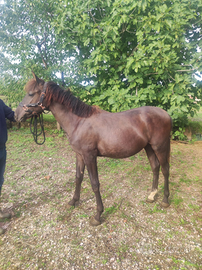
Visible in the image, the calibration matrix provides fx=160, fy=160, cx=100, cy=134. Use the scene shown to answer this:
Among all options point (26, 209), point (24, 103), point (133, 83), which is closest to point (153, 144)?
point (133, 83)

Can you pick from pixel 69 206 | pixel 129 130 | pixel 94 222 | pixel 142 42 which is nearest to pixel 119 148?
pixel 129 130

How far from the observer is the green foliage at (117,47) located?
3662mm

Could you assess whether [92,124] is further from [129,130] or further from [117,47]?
[117,47]

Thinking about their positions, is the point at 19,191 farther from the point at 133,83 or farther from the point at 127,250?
the point at 133,83

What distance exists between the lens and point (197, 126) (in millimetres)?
7980

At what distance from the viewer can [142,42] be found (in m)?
4.13

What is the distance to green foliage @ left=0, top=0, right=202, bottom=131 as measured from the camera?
3662 millimetres

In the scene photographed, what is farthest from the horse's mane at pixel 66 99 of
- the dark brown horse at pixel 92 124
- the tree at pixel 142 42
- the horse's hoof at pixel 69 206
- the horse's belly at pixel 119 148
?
the horse's hoof at pixel 69 206

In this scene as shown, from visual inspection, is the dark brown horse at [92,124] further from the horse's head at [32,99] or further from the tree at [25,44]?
the tree at [25,44]

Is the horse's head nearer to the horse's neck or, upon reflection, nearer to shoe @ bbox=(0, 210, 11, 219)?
the horse's neck

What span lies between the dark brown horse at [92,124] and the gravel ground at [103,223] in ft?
1.40

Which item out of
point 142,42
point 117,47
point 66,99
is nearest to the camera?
point 66,99

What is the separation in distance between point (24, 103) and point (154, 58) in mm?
2961

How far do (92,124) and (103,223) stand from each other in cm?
172
